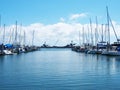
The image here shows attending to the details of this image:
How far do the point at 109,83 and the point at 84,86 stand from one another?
154 inches

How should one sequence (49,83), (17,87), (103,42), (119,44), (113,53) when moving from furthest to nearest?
(103,42)
(119,44)
(113,53)
(49,83)
(17,87)

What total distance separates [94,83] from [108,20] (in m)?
72.4

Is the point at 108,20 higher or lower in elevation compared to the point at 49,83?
higher

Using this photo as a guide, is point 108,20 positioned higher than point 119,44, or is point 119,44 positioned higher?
point 108,20

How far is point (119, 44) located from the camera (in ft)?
373

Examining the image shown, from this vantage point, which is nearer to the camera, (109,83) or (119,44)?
(109,83)

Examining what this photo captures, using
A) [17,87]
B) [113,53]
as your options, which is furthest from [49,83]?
[113,53]

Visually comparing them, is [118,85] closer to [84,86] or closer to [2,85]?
[84,86]

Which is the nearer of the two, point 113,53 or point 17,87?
point 17,87

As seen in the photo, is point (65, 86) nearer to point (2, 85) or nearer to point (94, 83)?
point (94, 83)

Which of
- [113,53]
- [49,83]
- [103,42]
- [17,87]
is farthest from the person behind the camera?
[103,42]

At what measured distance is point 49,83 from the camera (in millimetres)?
35219

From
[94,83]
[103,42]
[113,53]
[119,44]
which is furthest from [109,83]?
[103,42]

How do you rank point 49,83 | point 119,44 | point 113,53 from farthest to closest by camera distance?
point 119,44 < point 113,53 < point 49,83
